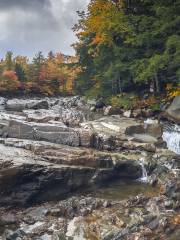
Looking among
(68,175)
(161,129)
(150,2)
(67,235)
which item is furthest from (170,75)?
(67,235)

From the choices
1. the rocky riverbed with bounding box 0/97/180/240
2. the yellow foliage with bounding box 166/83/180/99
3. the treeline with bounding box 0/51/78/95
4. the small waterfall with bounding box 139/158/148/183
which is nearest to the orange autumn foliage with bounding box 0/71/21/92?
the treeline with bounding box 0/51/78/95

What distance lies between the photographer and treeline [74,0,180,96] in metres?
25.2

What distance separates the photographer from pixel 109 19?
28469mm

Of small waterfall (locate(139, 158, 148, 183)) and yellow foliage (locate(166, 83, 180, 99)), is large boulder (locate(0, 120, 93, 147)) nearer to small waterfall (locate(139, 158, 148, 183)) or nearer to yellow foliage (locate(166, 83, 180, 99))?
small waterfall (locate(139, 158, 148, 183))

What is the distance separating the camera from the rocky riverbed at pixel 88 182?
11.9 meters

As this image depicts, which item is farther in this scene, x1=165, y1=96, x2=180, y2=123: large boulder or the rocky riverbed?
x1=165, y1=96, x2=180, y2=123: large boulder

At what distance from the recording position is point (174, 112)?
2272cm

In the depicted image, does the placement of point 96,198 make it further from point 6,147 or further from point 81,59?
point 81,59

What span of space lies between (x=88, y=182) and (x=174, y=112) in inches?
371

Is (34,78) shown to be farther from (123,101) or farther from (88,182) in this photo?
(88,182)

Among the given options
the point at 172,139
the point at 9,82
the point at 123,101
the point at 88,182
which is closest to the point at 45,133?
the point at 88,182

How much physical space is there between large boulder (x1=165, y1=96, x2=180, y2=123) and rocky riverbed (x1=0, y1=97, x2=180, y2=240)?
1.62 metres

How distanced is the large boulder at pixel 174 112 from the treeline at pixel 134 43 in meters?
2.45

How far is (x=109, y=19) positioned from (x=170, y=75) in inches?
258
